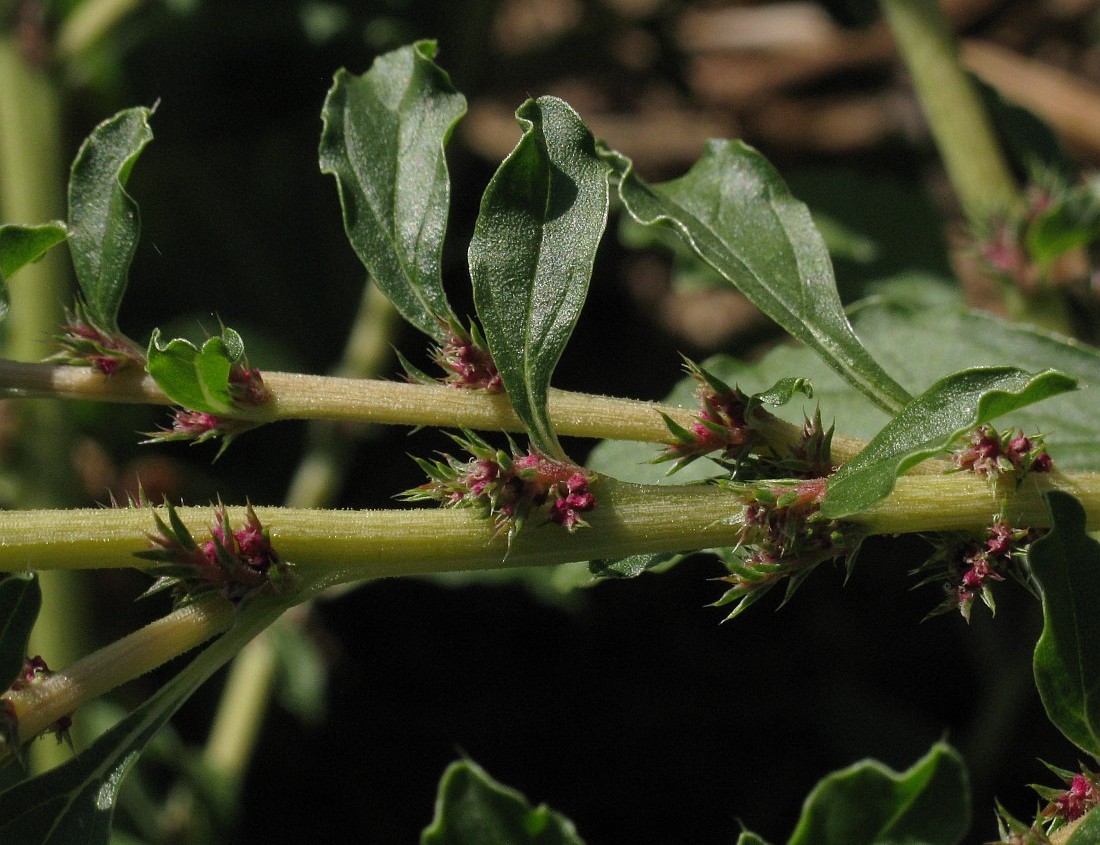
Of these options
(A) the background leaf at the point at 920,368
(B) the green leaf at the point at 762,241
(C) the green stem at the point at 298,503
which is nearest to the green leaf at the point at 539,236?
(B) the green leaf at the point at 762,241

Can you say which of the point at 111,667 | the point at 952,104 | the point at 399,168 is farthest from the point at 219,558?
the point at 952,104

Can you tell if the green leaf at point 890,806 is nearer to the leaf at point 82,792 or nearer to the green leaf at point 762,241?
the green leaf at point 762,241

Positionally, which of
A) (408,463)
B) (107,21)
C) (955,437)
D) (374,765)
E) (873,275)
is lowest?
(374,765)

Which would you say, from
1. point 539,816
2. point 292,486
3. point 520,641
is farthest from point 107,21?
point 539,816

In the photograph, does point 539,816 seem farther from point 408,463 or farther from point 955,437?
point 408,463

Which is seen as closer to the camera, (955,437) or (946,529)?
(955,437)

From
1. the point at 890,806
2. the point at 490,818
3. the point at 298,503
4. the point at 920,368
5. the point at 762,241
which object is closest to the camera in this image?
the point at 890,806

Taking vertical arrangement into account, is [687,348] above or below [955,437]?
below

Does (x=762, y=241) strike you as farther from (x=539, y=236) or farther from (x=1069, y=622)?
(x=1069, y=622)
